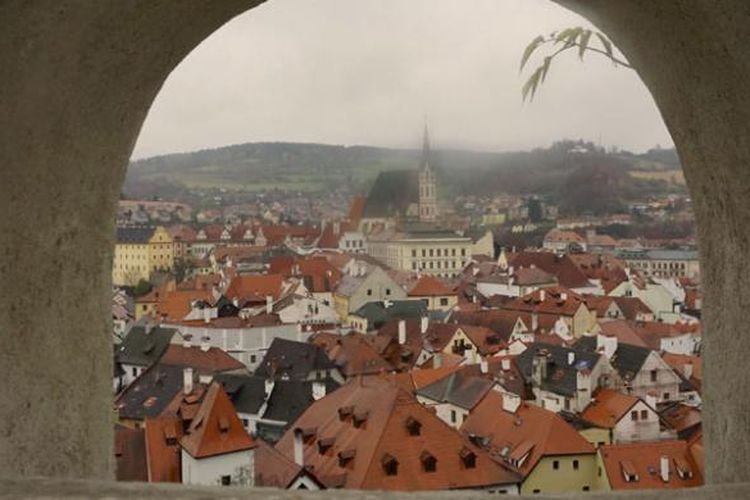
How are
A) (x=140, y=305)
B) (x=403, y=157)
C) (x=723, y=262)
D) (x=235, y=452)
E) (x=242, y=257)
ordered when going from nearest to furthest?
1. (x=723, y=262)
2. (x=235, y=452)
3. (x=140, y=305)
4. (x=242, y=257)
5. (x=403, y=157)

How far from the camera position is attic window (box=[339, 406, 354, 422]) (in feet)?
64.7

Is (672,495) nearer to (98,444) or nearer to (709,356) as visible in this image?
(709,356)

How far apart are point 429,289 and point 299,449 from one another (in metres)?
33.3

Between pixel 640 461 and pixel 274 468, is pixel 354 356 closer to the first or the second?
pixel 274 468

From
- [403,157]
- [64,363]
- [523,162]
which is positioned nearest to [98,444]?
[64,363]

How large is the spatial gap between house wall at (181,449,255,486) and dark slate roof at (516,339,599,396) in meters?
10.6

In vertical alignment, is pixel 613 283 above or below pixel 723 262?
below

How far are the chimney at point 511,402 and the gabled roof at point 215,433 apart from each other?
6.51 metres

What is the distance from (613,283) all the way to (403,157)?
36912mm

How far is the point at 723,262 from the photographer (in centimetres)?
205

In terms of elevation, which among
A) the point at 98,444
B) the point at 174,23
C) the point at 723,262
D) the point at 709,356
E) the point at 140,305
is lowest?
the point at 140,305

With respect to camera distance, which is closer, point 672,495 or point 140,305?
point 672,495

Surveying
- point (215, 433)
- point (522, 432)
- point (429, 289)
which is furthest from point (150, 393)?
point (429, 289)

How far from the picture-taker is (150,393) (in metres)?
26.8
